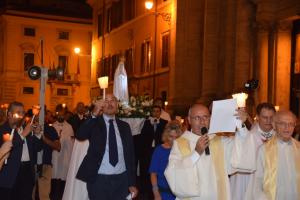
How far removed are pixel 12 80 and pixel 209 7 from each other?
3917 cm

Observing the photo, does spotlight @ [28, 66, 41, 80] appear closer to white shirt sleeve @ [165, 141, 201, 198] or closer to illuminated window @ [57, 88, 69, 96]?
white shirt sleeve @ [165, 141, 201, 198]

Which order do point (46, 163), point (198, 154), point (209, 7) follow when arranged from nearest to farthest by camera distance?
point (198, 154) → point (46, 163) → point (209, 7)

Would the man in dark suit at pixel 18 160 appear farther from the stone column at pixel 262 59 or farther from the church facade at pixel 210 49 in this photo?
the stone column at pixel 262 59

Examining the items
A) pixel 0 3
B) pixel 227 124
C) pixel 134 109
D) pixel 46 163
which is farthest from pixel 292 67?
pixel 0 3

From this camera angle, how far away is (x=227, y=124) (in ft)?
18.9

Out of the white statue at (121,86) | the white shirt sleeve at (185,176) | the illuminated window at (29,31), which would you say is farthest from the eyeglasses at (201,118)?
the illuminated window at (29,31)

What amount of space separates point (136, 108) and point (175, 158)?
7.23m

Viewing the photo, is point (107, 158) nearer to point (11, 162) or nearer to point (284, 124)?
point (11, 162)

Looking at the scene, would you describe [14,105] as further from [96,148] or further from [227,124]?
[227,124]

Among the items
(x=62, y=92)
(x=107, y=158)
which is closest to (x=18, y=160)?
(x=107, y=158)

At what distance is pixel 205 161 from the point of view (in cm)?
576

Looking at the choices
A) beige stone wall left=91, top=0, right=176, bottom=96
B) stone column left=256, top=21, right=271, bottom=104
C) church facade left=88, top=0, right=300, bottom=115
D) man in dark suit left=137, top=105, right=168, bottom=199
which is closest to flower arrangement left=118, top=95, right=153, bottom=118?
man in dark suit left=137, top=105, right=168, bottom=199

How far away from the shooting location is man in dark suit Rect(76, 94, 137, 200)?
7668 mm

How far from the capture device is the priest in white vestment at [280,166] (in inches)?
246
